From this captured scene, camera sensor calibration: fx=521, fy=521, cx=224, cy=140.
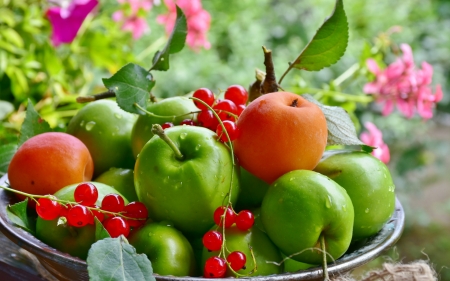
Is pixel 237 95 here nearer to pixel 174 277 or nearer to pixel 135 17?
pixel 174 277

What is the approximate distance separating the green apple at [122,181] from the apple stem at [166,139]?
4.2 inches

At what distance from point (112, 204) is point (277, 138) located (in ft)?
0.56

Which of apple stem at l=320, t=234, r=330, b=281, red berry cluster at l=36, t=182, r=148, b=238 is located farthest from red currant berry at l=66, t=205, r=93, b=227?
apple stem at l=320, t=234, r=330, b=281

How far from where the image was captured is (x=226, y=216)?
0.48 m

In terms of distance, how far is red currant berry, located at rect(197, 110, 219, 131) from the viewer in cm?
57

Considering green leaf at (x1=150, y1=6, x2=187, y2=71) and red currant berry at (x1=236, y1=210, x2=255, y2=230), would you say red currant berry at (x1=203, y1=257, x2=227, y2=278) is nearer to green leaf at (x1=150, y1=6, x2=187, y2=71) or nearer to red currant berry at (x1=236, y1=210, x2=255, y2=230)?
red currant berry at (x1=236, y1=210, x2=255, y2=230)

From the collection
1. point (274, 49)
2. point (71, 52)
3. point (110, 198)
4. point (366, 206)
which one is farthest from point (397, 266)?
point (274, 49)

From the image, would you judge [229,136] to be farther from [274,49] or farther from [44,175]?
[274,49]

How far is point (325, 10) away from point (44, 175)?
1658 millimetres

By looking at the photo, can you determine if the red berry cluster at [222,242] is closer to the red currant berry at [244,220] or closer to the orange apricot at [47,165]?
the red currant berry at [244,220]

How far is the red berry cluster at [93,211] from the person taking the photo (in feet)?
1.58

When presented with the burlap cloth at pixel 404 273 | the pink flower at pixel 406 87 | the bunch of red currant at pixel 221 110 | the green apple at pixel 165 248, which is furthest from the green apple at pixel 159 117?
the pink flower at pixel 406 87

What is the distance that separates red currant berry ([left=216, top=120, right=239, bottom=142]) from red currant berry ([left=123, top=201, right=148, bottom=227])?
105 mm

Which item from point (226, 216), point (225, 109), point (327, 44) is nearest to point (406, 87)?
point (327, 44)
